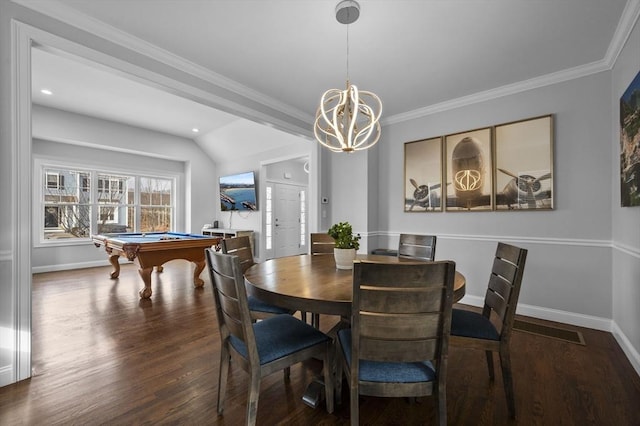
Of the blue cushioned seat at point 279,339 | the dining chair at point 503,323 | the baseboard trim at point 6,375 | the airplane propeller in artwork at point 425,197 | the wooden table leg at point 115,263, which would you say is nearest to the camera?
the blue cushioned seat at point 279,339

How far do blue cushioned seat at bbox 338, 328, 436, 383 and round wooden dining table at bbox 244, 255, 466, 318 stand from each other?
258 millimetres

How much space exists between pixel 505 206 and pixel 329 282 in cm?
271

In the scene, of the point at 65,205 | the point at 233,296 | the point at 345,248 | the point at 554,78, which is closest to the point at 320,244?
the point at 345,248

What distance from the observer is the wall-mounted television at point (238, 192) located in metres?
6.51

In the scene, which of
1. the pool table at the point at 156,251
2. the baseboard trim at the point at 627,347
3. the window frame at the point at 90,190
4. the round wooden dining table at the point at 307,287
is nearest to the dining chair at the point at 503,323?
the round wooden dining table at the point at 307,287

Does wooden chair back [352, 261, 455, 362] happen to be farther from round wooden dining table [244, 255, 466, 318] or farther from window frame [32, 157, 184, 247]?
window frame [32, 157, 184, 247]

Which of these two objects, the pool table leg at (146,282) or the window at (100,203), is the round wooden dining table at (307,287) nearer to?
the pool table leg at (146,282)

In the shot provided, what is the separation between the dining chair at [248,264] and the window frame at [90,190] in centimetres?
494

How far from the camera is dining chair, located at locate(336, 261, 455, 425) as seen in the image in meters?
1.15

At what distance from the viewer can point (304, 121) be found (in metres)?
4.23

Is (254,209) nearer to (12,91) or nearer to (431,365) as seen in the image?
(12,91)

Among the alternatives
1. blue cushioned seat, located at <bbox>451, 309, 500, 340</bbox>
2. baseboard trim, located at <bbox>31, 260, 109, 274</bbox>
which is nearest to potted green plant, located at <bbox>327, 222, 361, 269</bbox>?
blue cushioned seat, located at <bbox>451, 309, 500, 340</bbox>

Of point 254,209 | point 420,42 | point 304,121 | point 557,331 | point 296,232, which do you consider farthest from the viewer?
point 296,232

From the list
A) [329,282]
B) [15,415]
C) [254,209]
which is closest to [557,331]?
[329,282]
